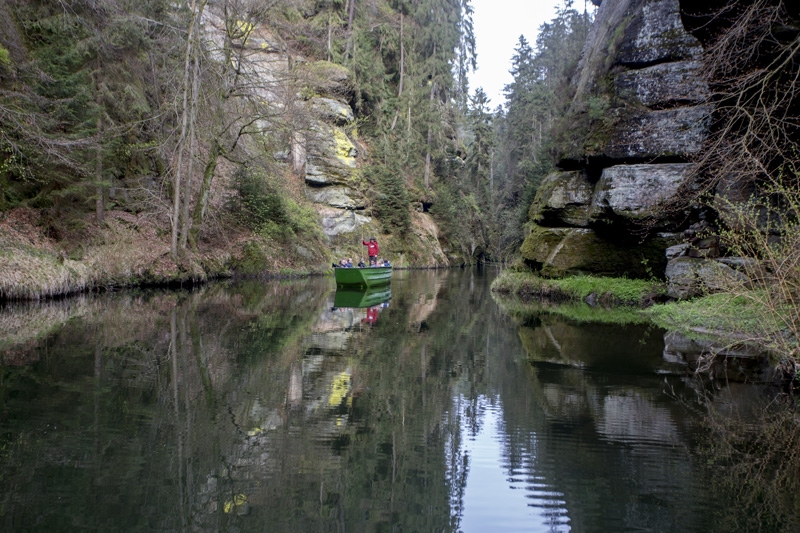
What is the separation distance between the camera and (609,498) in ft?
12.4

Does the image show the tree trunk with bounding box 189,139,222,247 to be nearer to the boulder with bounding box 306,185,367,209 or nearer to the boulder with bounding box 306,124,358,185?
the boulder with bounding box 306,124,358,185

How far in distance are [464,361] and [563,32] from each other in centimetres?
5854

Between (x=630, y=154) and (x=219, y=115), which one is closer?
(x=630, y=154)

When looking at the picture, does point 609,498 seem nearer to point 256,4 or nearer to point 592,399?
point 592,399

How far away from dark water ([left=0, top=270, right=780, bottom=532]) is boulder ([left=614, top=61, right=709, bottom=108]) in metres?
10.3

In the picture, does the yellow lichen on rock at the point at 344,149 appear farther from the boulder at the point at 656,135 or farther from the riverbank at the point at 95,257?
the boulder at the point at 656,135

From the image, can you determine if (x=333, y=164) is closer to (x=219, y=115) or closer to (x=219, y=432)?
(x=219, y=115)

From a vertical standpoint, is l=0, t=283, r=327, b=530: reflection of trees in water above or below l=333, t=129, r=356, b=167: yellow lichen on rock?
below

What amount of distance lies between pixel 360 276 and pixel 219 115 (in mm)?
8767

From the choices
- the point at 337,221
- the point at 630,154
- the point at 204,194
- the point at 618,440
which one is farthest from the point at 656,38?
the point at 337,221

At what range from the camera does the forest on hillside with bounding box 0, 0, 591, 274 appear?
52.5 feet

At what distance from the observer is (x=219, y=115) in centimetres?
2270

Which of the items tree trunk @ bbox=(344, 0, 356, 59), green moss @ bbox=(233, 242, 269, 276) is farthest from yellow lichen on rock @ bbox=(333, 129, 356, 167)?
green moss @ bbox=(233, 242, 269, 276)

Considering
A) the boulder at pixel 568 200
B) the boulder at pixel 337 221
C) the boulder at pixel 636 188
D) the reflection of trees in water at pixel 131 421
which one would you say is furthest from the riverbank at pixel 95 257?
the boulder at pixel 636 188
